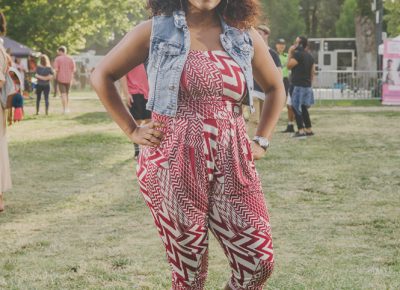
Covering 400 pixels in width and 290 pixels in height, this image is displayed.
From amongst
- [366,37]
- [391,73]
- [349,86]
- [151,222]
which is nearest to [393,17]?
[366,37]

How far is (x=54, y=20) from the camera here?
42125mm

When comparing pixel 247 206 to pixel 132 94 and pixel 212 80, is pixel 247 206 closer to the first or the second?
pixel 212 80

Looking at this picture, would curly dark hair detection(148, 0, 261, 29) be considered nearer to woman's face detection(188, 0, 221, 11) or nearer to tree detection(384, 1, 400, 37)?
woman's face detection(188, 0, 221, 11)

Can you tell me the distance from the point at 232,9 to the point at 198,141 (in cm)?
63

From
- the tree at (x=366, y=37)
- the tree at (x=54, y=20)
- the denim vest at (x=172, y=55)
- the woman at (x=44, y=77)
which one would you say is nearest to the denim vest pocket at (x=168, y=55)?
the denim vest at (x=172, y=55)

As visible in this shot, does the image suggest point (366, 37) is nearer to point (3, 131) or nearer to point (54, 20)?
point (54, 20)

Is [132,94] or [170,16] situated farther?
[132,94]

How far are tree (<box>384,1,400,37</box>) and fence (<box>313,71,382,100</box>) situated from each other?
21450 millimetres

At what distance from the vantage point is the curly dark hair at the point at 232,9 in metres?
3.43

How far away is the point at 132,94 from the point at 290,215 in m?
4.05

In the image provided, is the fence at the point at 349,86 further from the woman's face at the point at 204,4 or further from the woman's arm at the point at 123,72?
the woman's face at the point at 204,4

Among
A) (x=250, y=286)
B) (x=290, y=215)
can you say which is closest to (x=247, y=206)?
(x=250, y=286)

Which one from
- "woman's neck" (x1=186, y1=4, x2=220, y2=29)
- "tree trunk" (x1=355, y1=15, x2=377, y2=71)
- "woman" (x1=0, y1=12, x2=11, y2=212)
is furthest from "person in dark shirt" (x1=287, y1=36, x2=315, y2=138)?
"tree trunk" (x1=355, y1=15, x2=377, y2=71)

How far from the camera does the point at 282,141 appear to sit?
14.6 metres
